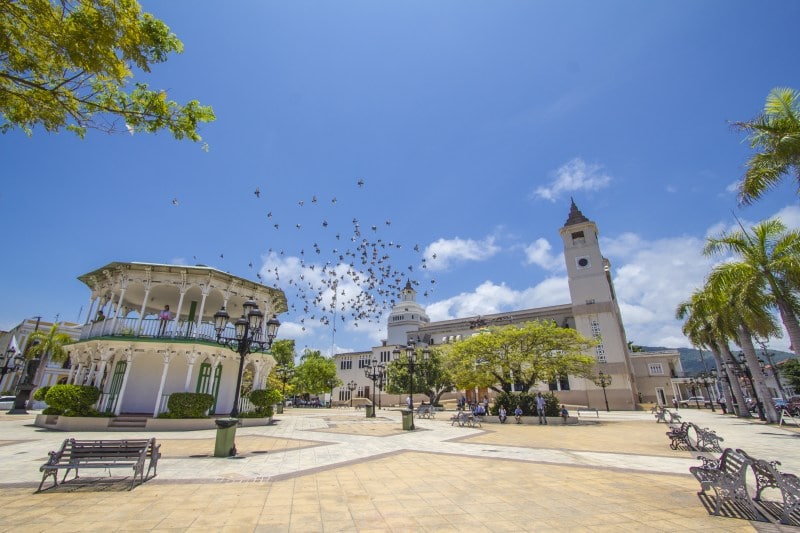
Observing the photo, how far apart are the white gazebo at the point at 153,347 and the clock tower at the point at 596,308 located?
4014cm

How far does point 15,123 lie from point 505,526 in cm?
1042

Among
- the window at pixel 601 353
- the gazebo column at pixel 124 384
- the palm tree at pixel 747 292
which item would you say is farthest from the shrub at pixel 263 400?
the window at pixel 601 353

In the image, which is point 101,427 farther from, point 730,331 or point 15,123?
point 730,331

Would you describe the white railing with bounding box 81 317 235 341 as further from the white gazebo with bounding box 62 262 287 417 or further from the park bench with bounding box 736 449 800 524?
the park bench with bounding box 736 449 800 524

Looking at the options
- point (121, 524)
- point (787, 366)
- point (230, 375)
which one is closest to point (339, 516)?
point (121, 524)

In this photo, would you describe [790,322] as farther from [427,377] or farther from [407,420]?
[427,377]

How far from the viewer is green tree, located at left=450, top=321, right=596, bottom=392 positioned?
25.9 m

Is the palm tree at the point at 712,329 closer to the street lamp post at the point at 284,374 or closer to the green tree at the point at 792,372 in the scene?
the street lamp post at the point at 284,374

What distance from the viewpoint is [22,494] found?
20.5 feet

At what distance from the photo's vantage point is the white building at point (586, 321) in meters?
45.2

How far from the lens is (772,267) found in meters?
13.9

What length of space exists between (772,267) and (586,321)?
3784cm

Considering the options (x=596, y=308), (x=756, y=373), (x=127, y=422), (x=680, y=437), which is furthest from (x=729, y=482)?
(x=596, y=308)

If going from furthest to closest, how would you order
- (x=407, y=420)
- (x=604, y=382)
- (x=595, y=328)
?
1. (x=595, y=328)
2. (x=604, y=382)
3. (x=407, y=420)
